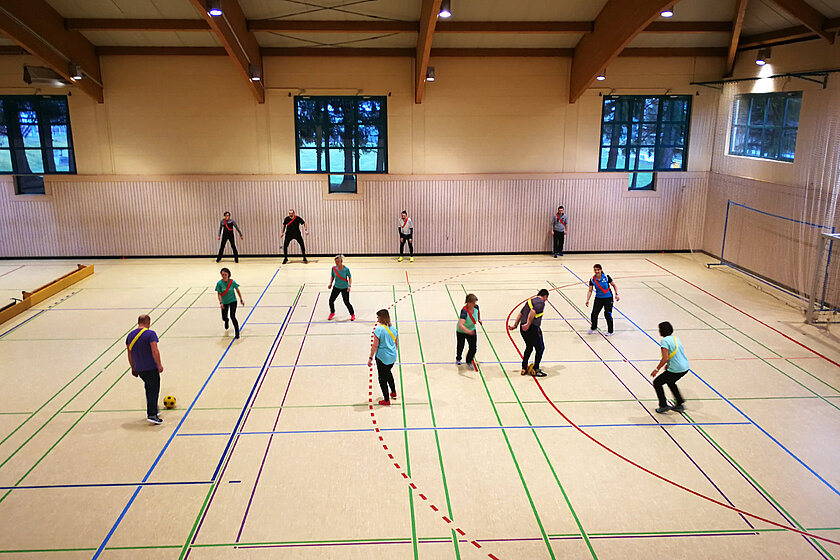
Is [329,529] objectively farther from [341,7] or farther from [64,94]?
[64,94]

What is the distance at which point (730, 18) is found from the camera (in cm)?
1925

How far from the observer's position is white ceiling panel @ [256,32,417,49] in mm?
19922

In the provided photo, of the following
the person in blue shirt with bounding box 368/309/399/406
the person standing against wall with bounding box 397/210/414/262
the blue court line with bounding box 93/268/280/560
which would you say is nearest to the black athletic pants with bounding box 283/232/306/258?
the person standing against wall with bounding box 397/210/414/262

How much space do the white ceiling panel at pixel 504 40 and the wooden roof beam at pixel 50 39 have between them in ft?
34.4

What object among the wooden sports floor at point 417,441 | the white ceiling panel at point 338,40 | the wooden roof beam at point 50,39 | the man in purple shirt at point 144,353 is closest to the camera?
the wooden sports floor at point 417,441

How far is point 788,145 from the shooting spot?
17.6m

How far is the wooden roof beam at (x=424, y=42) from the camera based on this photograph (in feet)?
53.4

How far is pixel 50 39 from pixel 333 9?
7.70 meters

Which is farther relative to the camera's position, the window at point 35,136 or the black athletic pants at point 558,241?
the black athletic pants at point 558,241

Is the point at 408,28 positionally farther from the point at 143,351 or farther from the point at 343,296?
the point at 143,351

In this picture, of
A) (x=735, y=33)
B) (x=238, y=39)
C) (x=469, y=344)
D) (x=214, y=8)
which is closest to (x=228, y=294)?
(x=469, y=344)

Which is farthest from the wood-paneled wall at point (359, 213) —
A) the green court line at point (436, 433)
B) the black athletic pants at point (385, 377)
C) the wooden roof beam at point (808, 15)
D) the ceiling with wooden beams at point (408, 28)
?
the black athletic pants at point (385, 377)

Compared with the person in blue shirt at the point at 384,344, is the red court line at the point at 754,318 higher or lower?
lower

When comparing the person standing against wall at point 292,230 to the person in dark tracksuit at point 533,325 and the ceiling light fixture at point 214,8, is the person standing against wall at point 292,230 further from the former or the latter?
the person in dark tracksuit at point 533,325
